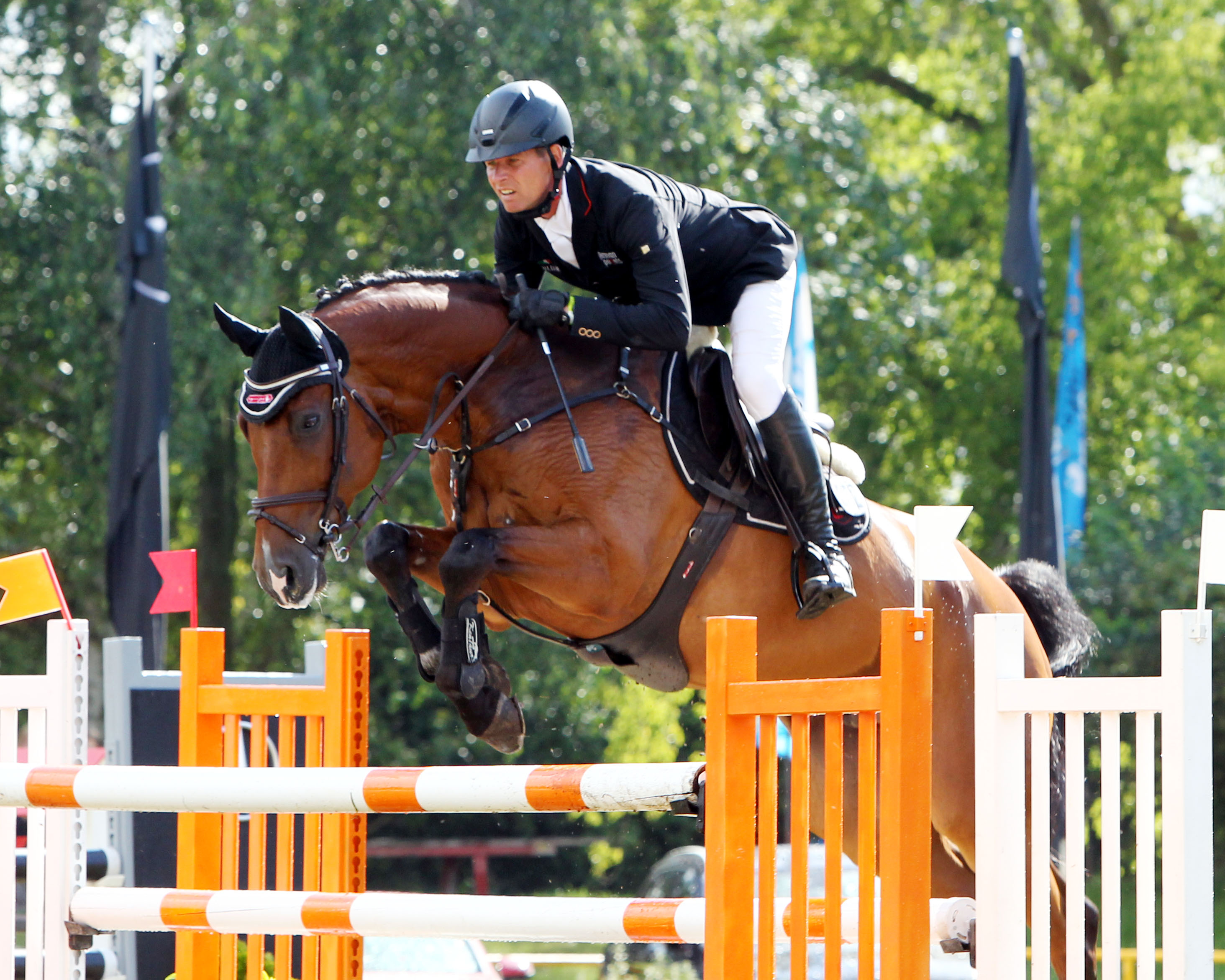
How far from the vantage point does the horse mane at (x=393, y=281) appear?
3613mm

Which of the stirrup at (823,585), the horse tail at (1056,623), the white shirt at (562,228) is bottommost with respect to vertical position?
the horse tail at (1056,623)

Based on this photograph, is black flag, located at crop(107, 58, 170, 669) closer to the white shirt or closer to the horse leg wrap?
the horse leg wrap

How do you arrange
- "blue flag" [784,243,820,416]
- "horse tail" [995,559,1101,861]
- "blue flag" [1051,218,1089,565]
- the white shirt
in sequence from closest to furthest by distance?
the white shirt, "horse tail" [995,559,1101,861], "blue flag" [784,243,820,416], "blue flag" [1051,218,1089,565]

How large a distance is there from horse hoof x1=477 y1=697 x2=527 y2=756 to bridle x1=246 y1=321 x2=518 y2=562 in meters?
0.50

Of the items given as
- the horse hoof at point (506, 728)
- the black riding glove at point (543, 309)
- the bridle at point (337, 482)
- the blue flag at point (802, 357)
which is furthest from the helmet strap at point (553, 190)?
the blue flag at point (802, 357)

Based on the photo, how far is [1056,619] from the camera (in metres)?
4.37

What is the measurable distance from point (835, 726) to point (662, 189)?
1.64 meters

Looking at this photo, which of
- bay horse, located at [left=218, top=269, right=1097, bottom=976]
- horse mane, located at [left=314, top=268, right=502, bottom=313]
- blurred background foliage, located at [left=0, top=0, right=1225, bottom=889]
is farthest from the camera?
blurred background foliage, located at [left=0, top=0, right=1225, bottom=889]

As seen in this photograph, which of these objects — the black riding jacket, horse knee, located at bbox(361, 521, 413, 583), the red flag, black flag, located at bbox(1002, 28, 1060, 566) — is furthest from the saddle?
black flag, located at bbox(1002, 28, 1060, 566)

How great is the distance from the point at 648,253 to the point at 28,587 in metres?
1.54

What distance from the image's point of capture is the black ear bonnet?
3.35 metres

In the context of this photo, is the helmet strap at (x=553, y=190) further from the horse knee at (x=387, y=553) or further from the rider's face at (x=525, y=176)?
the horse knee at (x=387, y=553)

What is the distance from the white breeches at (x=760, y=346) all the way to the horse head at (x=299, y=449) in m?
0.91

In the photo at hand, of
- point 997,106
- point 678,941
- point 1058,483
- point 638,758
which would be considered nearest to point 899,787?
point 678,941
